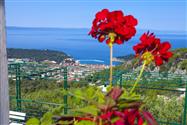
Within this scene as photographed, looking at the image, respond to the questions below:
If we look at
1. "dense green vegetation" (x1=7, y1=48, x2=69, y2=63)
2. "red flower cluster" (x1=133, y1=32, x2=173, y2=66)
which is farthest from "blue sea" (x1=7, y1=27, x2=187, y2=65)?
"dense green vegetation" (x1=7, y1=48, x2=69, y2=63)

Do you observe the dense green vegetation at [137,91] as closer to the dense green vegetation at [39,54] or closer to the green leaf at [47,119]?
the dense green vegetation at [39,54]

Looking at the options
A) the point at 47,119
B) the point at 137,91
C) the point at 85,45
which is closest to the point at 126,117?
the point at 47,119

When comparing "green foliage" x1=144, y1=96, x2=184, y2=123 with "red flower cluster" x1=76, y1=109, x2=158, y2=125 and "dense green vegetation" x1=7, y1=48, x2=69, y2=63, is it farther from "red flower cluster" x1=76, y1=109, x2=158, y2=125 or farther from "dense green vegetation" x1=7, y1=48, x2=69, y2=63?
"red flower cluster" x1=76, y1=109, x2=158, y2=125

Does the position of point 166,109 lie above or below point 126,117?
below

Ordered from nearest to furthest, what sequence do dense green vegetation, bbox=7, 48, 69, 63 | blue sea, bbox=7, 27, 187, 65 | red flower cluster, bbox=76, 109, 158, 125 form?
1. red flower cluster, bbox=76, 109, 158, 125
2. blue sea, bbox=7, 27, 187, 65
3. dense green vegetation, bbox=7, 48, 69, 63

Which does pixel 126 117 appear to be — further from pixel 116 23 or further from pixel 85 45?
pixel 85 45

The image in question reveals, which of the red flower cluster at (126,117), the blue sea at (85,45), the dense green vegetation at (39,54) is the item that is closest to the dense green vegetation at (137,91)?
the blue sea at (85,45)

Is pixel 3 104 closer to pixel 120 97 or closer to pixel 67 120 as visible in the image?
pixel 67 120

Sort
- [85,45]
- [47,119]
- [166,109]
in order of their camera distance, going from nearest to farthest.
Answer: [47,119], [166,109], [85,45]
